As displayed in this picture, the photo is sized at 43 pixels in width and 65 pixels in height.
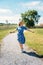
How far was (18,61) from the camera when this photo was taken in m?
9.94

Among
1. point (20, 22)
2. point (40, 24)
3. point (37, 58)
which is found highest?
point (20, 22)

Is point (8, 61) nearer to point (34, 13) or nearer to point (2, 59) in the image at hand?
point (2, 59)

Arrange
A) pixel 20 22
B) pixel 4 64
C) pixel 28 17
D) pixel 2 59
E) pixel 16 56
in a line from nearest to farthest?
1. pixel 4 64
2. pixel 2 59
3. pixel 16 56
4. pixel 20 22
5. pixel 28 17

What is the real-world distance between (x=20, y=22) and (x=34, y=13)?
379 feet

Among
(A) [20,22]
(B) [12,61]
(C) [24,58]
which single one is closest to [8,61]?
(B) [12,61]

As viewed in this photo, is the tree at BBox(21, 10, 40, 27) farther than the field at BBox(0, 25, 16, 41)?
Yes

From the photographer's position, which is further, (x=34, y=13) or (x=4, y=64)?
(x=34, y=13)

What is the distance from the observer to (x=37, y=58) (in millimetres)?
10758

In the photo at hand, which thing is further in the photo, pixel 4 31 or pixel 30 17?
pixel 30 17

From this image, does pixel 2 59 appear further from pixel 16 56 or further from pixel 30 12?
pixel 30 12

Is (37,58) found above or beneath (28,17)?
above

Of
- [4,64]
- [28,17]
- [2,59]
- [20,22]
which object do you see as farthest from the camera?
[28,17]

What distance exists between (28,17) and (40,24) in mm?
8522

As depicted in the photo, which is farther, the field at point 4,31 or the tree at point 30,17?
the tree at point 30,17
